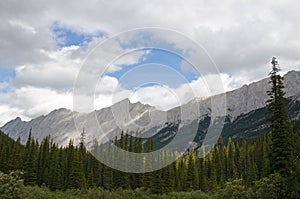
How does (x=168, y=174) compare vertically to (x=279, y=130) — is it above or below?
below

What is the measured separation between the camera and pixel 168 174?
287 ft

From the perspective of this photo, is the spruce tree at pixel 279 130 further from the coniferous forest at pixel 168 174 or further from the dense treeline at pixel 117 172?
the dense treeline at pixel 117 172

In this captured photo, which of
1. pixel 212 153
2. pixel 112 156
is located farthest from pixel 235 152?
pixel 112 156

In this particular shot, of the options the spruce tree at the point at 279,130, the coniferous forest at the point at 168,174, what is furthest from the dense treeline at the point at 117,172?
the spruce tree at the point at 279,130

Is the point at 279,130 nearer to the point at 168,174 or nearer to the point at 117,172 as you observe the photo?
the point at 168,174

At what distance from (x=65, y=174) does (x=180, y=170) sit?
3583 cm

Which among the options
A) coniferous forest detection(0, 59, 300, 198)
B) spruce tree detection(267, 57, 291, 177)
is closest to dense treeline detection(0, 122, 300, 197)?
coniferous forest detection(0, 59, 300, 198)

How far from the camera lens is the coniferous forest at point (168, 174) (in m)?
44.0

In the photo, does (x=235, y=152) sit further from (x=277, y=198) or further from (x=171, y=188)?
(x=277, y=198)

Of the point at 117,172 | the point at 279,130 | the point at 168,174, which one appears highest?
the point at 279,130

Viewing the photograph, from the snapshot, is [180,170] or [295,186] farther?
[180,170]

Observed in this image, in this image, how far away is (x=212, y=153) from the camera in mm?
127000

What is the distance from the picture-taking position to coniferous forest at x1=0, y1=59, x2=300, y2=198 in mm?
44000

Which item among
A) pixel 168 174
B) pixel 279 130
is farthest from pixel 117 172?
pixel 279 130
